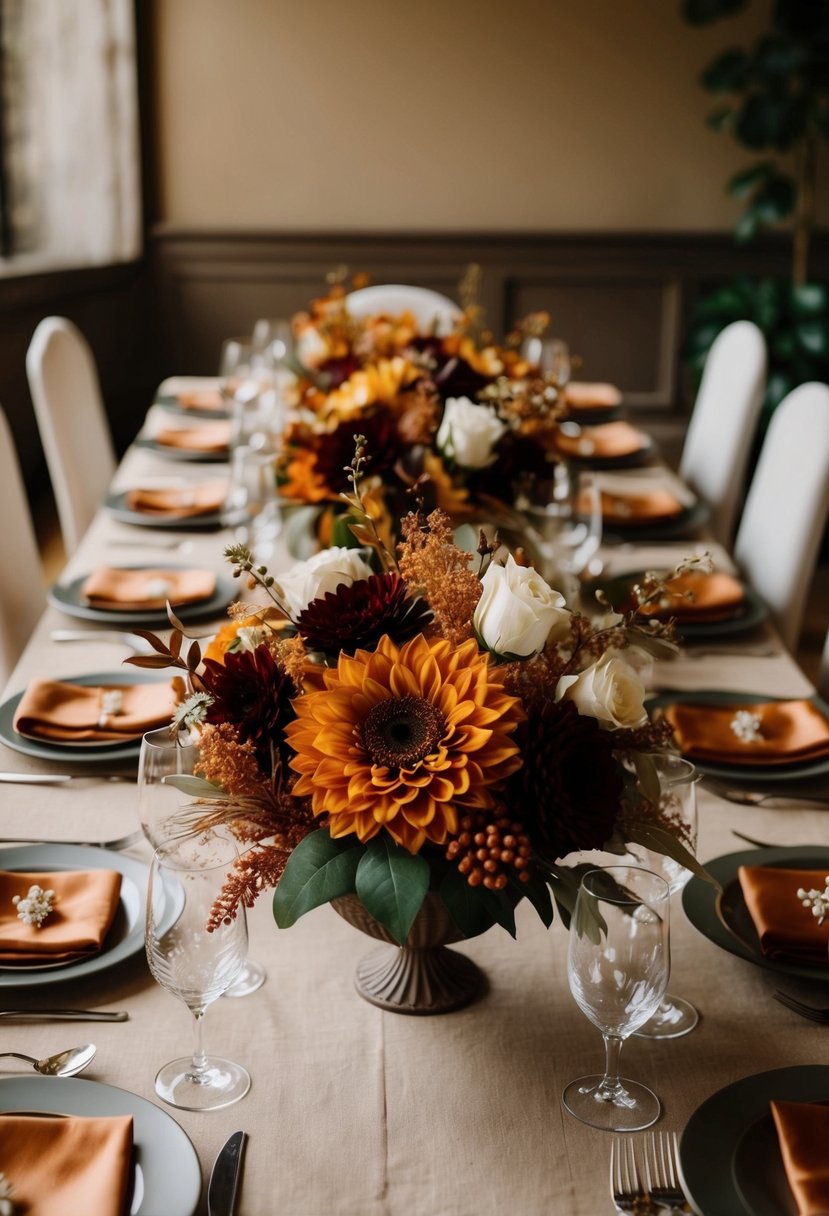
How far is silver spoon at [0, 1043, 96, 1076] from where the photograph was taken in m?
0.97

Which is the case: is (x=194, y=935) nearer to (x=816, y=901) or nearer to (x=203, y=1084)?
(x=203, y=1084)

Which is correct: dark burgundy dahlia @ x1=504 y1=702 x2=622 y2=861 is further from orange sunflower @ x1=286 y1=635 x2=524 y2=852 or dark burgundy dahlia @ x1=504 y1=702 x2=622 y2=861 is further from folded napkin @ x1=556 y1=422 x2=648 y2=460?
folded napkin @ x1=556 y1=422 x2=648 y2=460

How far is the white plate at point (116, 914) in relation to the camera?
107 centimetres

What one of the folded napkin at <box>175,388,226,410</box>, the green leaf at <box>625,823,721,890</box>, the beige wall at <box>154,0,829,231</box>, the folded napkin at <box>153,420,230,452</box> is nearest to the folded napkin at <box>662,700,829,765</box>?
the green leaf at <box>625,823,721,890</box>

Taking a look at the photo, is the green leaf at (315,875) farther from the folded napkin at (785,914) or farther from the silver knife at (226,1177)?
the folded napkin at (785,914)

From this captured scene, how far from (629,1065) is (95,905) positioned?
479 millimetres

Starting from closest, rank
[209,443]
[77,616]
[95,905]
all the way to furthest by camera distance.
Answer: [95,905] → [77,616] → [209,443]

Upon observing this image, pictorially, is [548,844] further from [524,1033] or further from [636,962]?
[524,1033]

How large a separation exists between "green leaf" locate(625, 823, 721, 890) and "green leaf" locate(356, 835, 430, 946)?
171 millimetres

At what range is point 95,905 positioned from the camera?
115 cm

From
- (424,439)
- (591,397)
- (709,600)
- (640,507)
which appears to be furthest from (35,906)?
(591,397)

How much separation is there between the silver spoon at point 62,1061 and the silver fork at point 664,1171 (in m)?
0.42

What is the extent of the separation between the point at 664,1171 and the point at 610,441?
2466 mm

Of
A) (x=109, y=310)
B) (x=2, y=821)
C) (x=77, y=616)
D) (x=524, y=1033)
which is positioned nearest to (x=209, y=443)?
(x=77, y=616)
